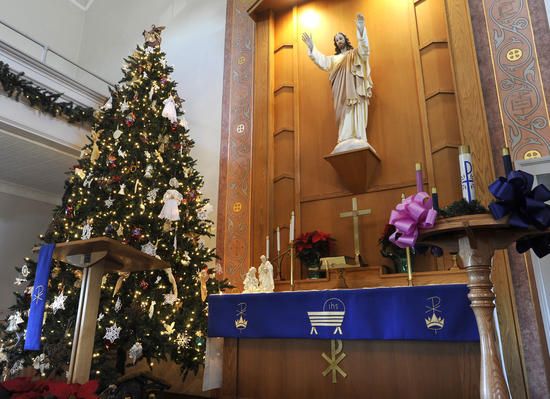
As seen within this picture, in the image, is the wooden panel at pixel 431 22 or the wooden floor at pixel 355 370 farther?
the wooden panel at pixel 431 22

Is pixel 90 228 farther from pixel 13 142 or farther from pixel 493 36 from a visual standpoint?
pixel 493 36

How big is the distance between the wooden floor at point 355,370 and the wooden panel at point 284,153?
2.00 metres

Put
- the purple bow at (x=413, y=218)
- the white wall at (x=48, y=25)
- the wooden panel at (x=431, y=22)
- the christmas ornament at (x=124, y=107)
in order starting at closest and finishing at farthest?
the purple bow at (x=413, y=218), the wooden panel at (x=431, y=22), the christmas ornament at (x=124, y=107), the white wall at (x=48, y=25)

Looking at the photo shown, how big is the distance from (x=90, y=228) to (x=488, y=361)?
11.3 feet

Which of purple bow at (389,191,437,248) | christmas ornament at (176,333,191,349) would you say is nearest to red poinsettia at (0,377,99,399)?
purple bow at (389,191,437,248)

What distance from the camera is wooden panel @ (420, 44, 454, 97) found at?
4105 mm

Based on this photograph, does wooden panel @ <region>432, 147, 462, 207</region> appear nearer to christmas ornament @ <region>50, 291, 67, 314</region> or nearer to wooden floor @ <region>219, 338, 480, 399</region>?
wooden floor @ <region>219, 338, 480, 399</region>

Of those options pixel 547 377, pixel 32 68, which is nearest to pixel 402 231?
pixel 547 377

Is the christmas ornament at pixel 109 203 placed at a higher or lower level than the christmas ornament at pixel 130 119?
lower

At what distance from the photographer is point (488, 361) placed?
1367 millimetres

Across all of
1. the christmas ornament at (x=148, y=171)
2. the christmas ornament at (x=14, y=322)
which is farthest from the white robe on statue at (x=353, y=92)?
the christmas ornament at (x=14, y=322)

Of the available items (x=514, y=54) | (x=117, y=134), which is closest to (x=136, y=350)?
(x=117, y=134)

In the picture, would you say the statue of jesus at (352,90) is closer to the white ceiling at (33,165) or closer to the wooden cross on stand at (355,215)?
the wooden cross on stand at (355,215)

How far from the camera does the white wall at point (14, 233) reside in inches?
270
